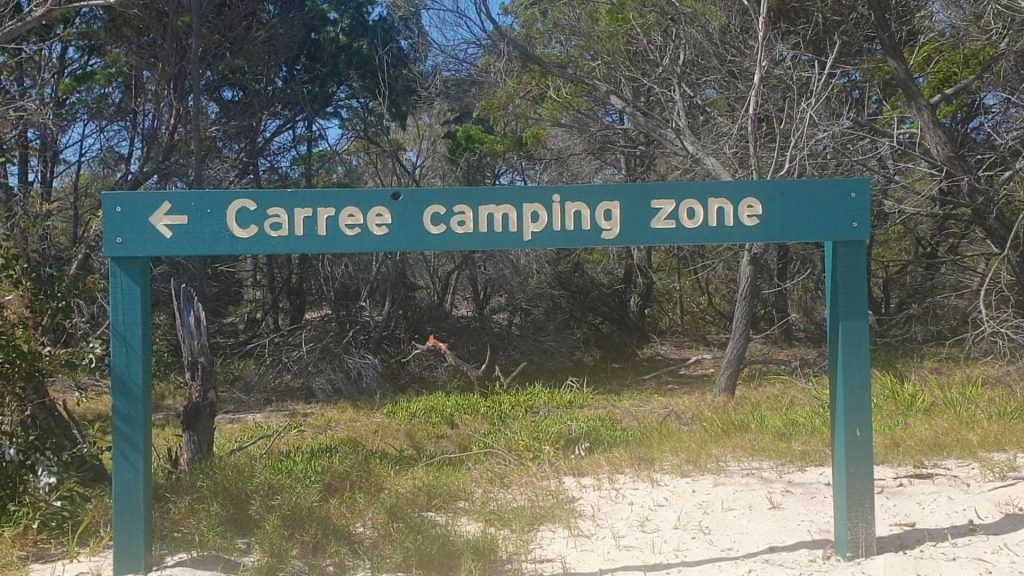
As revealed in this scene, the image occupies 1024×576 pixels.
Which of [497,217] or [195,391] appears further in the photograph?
[195,391]

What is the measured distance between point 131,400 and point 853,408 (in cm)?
331

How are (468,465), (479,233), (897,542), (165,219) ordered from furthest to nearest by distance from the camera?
(468,465), (897,542), (479,233), (165,219)

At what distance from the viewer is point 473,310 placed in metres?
16.1

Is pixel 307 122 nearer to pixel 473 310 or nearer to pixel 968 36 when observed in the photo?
pixel 473 310

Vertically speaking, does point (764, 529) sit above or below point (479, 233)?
below

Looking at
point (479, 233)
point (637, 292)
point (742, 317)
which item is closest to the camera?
point (479, 233)

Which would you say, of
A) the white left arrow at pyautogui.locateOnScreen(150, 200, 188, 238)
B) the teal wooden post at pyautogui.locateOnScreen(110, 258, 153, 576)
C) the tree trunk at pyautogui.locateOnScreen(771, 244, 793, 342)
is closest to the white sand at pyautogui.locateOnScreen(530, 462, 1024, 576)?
the teal wooden post at pyautogui.locateOnScreen(110, 258, 153, 576)

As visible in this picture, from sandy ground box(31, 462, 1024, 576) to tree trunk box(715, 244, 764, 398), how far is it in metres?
5.16

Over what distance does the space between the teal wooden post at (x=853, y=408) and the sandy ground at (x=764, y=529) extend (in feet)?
0.50

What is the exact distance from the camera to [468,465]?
20.8ft

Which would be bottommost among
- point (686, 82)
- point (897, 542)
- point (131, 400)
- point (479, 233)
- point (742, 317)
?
point (897, 542)

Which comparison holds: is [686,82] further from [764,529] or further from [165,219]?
[165,219]

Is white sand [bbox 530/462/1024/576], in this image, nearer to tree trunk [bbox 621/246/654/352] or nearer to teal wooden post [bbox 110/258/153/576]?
teal wooden post [bbox 110/258/153/576]

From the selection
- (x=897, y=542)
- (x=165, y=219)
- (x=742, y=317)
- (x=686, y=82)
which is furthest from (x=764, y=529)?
(x=686, y=82)
